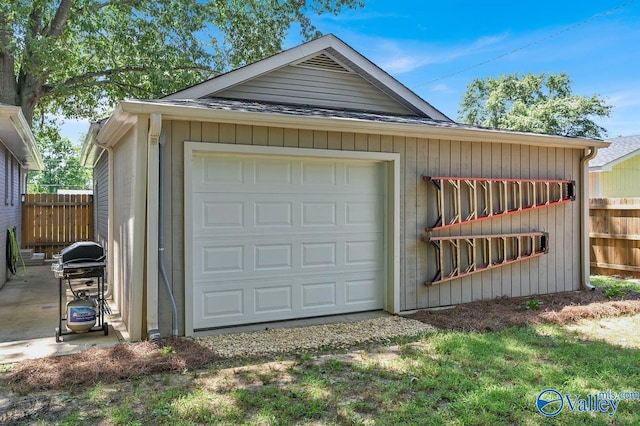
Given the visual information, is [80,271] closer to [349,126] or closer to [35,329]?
[35,329]

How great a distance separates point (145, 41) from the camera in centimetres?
1298

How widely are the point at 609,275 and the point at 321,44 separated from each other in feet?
24.6

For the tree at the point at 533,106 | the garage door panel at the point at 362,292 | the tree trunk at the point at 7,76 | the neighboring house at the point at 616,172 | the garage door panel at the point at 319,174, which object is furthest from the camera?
the tree at the point at 533,106

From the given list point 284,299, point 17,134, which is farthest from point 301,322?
point 17,134

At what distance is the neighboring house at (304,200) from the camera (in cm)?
464

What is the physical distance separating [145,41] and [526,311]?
12.3m

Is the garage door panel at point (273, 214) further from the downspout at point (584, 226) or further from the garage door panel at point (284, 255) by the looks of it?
the downspout at point (584, 226)

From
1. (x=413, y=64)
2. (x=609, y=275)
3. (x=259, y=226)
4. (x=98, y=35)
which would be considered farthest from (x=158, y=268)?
(x=413, y=64)

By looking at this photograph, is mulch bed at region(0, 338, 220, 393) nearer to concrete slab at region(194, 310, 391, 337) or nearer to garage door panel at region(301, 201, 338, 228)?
concrete slab at region(194, 310, 391, 337)

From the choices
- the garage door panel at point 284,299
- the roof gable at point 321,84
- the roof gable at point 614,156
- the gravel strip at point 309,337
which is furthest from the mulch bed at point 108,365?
the roof gable at point 614,156

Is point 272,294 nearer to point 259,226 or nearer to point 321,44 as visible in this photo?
point 259,226

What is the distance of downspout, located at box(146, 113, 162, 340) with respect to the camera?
448 cm

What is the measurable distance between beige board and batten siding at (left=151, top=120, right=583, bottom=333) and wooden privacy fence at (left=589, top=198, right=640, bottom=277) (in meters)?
2.43

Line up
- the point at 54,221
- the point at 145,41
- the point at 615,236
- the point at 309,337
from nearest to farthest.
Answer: the point at 309,337 → the point at 615,236 → the point at 54,221 → the point at 145,41
